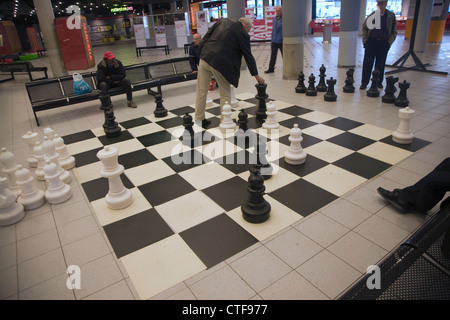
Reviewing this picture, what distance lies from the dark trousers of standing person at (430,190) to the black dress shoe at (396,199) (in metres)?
0.03

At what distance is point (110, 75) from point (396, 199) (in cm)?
439

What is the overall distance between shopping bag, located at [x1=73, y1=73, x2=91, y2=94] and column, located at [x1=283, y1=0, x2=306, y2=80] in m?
3.83

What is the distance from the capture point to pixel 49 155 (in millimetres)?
2791

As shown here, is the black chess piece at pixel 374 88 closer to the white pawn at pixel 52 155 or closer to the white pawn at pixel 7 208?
the white pawn at pixel 52 155

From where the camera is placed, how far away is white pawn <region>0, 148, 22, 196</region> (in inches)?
101

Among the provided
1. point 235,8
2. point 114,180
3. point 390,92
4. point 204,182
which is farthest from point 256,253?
point 235,8

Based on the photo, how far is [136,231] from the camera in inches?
83.7

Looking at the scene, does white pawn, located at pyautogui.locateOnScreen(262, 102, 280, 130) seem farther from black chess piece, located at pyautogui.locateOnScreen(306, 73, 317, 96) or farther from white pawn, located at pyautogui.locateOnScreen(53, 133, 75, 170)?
white pawn, located at pyautogui.locateOnScreen(53, 133, 75, 170)

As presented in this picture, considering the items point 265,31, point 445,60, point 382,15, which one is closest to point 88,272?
point 382,15

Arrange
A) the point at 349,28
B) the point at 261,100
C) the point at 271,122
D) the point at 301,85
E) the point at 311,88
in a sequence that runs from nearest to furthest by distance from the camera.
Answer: the point at 271,122 → the point at 261,100 → the point at 311,88 → the point at 301,85 → the point at 349,28

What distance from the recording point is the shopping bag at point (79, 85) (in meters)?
4.70

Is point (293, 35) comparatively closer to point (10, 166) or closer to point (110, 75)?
point (110, 75)

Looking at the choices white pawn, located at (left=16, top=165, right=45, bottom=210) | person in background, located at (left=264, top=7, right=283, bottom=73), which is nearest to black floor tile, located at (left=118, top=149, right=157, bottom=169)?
white pawn, located at (left=16, top=165, right=45, bottom=210)
